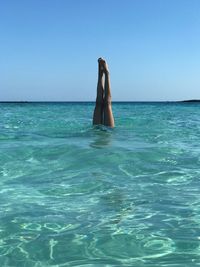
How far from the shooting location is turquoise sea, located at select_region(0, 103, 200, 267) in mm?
3666

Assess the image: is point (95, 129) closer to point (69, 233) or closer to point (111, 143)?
point (111, 143)

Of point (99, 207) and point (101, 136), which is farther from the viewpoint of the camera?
point (101, 136)

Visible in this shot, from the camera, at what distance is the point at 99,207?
195 inches

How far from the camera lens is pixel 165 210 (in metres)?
4.82

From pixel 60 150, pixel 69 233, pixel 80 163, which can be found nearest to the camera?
pixel 69 233

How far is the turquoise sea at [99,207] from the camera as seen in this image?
367 cm

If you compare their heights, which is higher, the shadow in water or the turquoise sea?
the shadow in water

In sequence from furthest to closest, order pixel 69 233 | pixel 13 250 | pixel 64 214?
pixel 64 214 → pixel 69 233 → pixel 13 250

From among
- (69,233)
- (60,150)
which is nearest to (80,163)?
(60,150)

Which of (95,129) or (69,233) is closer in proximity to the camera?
(69,233)

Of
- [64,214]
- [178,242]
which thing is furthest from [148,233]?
[64,214]

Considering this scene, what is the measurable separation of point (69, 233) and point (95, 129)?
9.14m

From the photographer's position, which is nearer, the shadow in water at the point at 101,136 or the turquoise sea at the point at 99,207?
the turquoise sea at the point at 99,207

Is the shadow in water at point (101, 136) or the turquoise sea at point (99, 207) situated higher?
the shadow in water at point (101, 136)
